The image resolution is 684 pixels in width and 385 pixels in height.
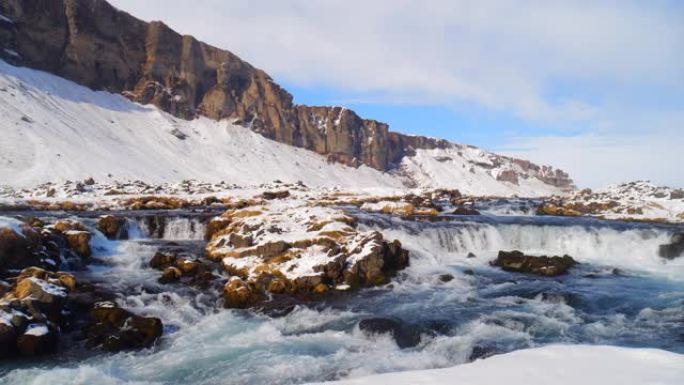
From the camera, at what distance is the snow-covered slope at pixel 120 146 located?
208ft

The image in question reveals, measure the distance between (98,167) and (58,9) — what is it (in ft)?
164

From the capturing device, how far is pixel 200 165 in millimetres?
89750

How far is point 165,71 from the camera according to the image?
113875mm

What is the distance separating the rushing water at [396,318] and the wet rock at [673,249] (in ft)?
3.62

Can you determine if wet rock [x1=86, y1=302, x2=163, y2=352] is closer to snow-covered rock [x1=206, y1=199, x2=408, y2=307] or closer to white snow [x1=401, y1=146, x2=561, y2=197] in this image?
snow-covered rock [x1=206, y1=199, x2=408, y2=307]

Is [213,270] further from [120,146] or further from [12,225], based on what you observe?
[120,146]

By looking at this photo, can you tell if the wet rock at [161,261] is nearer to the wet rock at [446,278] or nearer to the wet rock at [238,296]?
the wet rock at [238,296]

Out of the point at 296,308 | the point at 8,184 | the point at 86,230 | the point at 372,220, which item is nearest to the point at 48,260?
the point at 86,230

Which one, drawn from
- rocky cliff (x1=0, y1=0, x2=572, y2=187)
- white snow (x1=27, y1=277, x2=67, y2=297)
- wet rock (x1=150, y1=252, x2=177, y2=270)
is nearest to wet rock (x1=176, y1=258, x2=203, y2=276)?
wet rock (x1=150, y1=252, x2=177, y2=270)

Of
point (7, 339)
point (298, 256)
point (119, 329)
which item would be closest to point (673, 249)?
point (298, 256)

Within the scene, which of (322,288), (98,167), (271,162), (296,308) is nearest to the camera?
(296,308)

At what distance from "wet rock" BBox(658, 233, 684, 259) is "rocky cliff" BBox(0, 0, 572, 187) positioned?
332 ft

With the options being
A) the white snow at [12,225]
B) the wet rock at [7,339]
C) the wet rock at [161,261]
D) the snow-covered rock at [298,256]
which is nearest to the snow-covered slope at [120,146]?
the white snow at [12,225]

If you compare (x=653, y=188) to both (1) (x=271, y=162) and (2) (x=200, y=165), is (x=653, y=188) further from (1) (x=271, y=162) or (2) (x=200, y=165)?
(2) (x=200, y=165)
